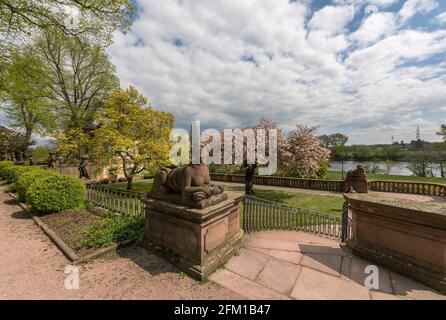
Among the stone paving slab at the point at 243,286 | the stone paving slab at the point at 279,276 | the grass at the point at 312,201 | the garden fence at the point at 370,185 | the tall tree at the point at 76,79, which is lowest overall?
the grass at the point at 312,201

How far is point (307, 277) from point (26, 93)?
21.3m

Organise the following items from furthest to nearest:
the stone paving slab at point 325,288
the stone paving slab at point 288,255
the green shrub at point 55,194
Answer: the green shrub at point 55,194 < the stone paving slab at point 288,255 < the stone paving slab at point 325,288

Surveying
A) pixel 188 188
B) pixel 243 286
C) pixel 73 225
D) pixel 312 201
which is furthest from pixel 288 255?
pixel 312 201

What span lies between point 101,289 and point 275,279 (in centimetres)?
268

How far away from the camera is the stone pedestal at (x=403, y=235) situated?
2.78 m

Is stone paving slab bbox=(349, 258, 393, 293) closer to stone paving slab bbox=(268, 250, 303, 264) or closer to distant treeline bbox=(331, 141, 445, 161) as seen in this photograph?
stone paving slab bbox=(268, 250, 303, 264)

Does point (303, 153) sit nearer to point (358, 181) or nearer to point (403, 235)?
point (358, 181)

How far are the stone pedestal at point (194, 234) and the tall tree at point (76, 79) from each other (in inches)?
745

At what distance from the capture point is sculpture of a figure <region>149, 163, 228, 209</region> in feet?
11.1

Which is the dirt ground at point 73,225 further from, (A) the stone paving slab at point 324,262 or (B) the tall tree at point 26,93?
(B) the tall tree at point 26,93

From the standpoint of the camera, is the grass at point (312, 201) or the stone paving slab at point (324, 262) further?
the grass at point (312, 201)

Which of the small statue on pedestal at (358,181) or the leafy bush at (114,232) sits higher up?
the small statue on pedestal at (358,181)

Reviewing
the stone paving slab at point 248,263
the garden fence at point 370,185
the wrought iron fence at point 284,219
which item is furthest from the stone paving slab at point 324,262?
the garden fence at point 370,185
